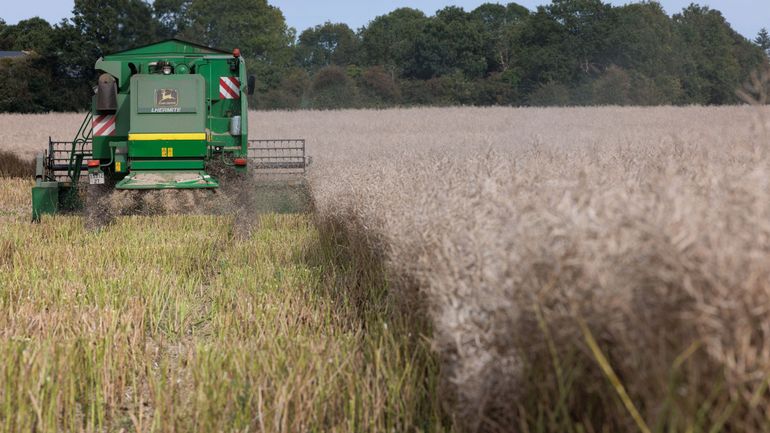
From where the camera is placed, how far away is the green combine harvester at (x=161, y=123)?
33.9ft

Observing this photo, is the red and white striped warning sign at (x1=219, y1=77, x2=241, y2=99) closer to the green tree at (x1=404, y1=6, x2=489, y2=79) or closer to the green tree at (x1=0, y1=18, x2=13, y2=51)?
the green tree at (x1=404, y1=6, x2=489, y2=79)

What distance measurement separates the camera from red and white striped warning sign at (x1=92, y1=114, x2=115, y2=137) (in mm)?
10844

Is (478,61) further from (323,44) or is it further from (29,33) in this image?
(323,44)

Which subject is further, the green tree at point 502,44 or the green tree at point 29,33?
the green tree at point 29,33

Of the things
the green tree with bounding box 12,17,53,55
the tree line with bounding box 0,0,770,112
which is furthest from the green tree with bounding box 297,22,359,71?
the green tree with bounding box 12,17,53,55

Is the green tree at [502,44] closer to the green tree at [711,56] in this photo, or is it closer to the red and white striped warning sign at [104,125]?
the green tree at [711,56]

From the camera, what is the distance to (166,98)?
10.5 metres

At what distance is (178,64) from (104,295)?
17.9 feet

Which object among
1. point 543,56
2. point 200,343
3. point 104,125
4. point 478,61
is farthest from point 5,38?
point 200,343

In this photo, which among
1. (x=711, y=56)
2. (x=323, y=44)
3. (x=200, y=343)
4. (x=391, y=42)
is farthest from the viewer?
(x=323, y=44)

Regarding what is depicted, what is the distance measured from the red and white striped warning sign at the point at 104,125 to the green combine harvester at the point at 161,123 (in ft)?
0.04

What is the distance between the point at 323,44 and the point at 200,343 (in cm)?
8833

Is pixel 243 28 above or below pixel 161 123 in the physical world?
above

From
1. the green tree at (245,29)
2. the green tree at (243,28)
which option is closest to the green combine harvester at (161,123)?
the green tree at (245,29)
